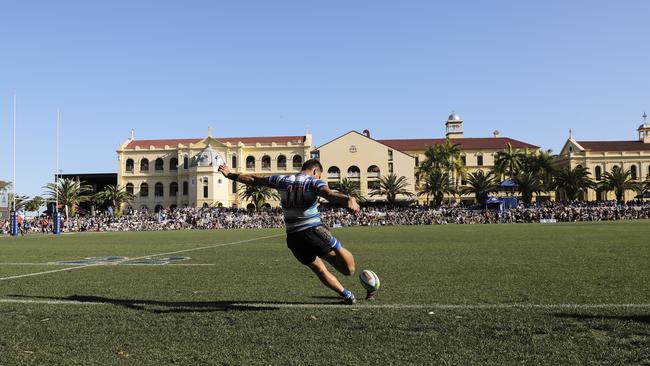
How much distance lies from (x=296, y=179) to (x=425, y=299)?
217 centimetres

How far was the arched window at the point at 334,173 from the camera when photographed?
88125 mm

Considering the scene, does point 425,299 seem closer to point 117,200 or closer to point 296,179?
point 296,179

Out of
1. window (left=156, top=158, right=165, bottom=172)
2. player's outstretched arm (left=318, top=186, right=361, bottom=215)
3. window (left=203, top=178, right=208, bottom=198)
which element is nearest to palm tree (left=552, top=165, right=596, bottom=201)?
window (left=203, top=178, right=208, bottom=198)

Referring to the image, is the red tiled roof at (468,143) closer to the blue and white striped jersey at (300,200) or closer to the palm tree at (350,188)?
the palm tree at (350,188)

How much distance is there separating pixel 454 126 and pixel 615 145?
28.8 m

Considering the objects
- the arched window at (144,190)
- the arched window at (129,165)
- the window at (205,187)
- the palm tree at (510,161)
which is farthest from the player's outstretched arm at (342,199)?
the arched window at (129,165)

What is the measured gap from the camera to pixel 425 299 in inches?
269

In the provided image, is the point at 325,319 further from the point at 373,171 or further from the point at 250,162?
the point at 250,162

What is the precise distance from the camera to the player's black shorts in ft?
21.0

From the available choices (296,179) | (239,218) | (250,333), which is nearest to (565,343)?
(250,333)

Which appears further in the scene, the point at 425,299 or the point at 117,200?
the point at 117,200

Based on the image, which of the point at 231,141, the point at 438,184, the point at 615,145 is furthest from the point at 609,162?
the point at 231,141

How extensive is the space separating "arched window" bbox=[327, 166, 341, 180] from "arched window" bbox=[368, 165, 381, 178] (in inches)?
193

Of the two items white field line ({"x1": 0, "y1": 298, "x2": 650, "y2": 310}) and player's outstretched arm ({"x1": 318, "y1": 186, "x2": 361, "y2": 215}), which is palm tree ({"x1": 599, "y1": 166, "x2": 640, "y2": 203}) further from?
player's outstretched arm ({"x1": 318, "y1": 186, "x2": 361, "y2": 215})
